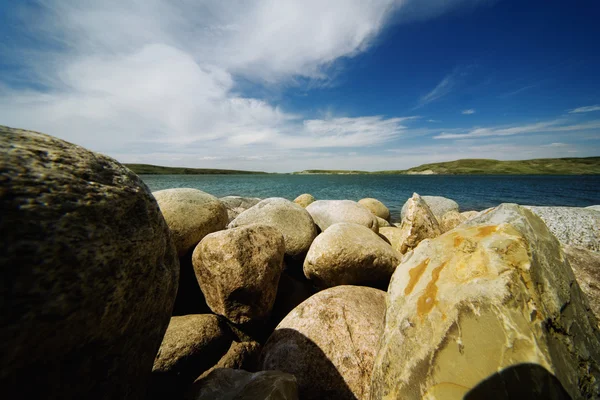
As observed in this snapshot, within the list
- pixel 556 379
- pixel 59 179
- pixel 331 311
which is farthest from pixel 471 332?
pixel 59 179

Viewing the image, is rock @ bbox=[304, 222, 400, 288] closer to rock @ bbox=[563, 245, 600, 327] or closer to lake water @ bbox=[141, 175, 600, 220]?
rock @ bbox=[563, 245, 600, 327]

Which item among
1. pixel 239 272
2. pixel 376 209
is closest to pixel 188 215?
pixel 239 272

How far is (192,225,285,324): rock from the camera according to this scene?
3311 mm

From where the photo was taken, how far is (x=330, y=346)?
9.04 ft

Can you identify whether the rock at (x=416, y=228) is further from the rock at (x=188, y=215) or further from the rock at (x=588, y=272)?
the rock at (x=188, y=215)

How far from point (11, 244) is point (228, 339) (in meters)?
2.87

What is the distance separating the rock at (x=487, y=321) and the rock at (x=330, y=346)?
0.60 metres

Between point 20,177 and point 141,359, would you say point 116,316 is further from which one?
point 20,177

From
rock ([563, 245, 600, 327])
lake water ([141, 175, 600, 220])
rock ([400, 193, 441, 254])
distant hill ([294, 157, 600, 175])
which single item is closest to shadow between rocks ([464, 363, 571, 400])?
rock ([563, 245, 600, 327])

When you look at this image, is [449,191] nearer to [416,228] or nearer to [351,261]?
[416,228]

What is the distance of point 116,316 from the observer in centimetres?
159

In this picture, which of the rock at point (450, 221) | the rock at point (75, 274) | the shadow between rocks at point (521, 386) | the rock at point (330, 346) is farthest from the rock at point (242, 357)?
the rock at point (450, 221)

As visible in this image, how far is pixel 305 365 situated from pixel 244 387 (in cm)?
76

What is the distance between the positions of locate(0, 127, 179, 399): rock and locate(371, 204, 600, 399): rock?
200 cm
